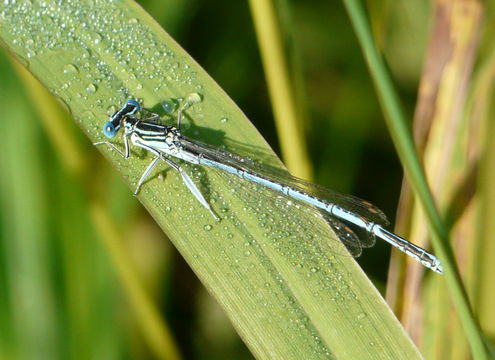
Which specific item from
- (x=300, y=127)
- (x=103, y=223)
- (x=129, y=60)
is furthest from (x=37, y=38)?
(x=300, y=127)

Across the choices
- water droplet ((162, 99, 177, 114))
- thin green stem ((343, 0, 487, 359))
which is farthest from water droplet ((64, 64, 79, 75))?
thin green stem ((343, 0, 487, 359))

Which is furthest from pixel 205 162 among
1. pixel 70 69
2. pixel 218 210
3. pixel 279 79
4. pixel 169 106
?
pixel 70 69

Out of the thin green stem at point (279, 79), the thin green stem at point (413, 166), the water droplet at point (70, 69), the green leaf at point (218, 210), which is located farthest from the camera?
A: the thin green stem at point (279, 79)

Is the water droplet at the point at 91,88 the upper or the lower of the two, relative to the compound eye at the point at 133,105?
lower

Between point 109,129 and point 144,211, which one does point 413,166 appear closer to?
point 109,129

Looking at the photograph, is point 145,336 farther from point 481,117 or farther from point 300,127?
point 481,117

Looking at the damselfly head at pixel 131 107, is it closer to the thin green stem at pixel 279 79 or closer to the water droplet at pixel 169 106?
the water droplet at pixel 169 106

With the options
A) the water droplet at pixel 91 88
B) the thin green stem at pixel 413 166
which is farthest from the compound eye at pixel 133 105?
the thin green stem at pixel 413 166
